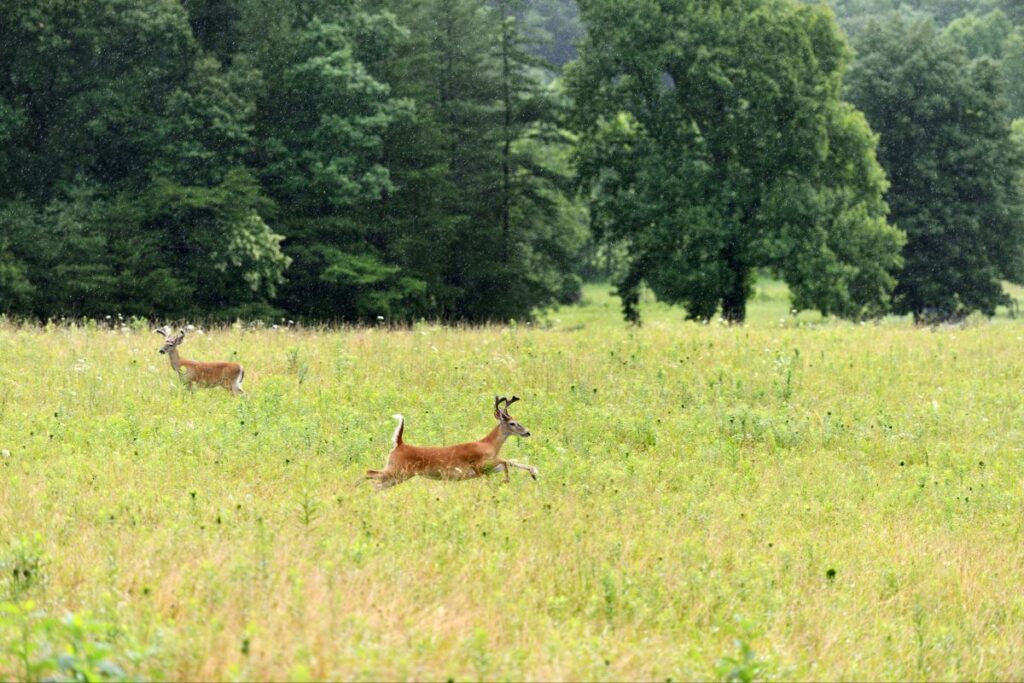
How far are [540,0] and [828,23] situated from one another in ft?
113

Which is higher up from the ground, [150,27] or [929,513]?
[150,27]

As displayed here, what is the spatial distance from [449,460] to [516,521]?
115cm

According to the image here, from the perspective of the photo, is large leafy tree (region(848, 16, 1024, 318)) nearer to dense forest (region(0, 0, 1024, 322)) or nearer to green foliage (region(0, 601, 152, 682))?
dense forest (region(0, 0, 1024, 322))

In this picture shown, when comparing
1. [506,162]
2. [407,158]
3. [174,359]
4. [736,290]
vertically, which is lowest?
[736,290]

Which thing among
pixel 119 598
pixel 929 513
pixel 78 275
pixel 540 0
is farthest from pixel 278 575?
pixel 540 0

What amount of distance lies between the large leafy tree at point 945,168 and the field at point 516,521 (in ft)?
99.6

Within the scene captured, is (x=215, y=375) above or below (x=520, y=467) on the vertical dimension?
below

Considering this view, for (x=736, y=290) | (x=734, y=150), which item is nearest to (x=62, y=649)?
(x=736, y=290)

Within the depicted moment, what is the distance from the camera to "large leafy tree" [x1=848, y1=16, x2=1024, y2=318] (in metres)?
46.3

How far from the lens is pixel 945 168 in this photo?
47.4m

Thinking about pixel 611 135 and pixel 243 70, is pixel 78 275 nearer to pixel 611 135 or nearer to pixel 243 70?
pixel 243 70

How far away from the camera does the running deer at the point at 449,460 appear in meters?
9.95

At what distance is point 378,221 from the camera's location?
40688mm

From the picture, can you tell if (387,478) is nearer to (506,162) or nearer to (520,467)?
(520,467)
